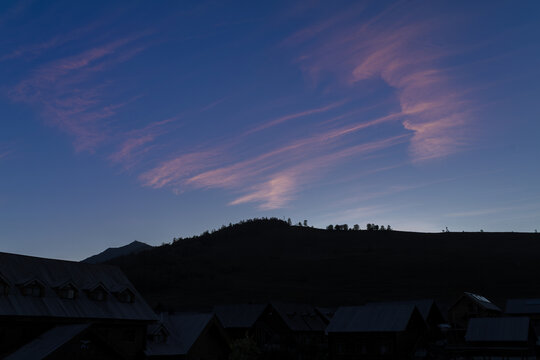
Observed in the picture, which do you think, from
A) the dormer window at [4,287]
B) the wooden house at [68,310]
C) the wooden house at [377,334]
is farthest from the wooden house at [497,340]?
the dormer window at [4,287]

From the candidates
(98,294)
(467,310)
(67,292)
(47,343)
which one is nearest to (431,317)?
(467,310)

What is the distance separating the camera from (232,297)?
14875cm

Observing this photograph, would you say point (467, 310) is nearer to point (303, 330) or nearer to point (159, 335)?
point (303, 330)

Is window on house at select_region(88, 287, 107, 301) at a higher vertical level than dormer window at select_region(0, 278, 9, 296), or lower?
higher

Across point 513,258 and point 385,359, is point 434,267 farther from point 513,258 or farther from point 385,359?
point 385,359

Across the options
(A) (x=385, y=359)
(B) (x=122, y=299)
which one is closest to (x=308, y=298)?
(A) (x=385, y=359)

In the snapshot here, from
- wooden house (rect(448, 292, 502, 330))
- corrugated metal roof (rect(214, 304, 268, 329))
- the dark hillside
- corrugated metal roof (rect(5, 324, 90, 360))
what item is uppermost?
the dark hillside

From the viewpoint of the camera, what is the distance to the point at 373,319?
224 ft

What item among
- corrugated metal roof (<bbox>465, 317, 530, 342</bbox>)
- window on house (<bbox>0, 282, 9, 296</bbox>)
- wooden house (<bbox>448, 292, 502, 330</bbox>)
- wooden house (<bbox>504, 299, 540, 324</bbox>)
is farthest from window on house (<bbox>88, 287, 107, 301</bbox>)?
wooden house (<bbox>504, 299, 540, 324</bbox>)

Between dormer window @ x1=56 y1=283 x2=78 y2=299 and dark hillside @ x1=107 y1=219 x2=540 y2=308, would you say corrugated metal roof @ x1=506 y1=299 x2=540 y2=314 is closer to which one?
dark hillside @ x1=107 y1=219 x2=540 y2=308

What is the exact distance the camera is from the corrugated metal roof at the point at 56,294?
148 ft

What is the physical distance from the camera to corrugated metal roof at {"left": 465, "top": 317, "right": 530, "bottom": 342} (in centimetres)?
5903

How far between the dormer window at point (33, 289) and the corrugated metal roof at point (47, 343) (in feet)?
13.1

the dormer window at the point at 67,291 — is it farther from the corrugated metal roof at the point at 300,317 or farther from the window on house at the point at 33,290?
the corrugated metal roof at the point at 300,317
